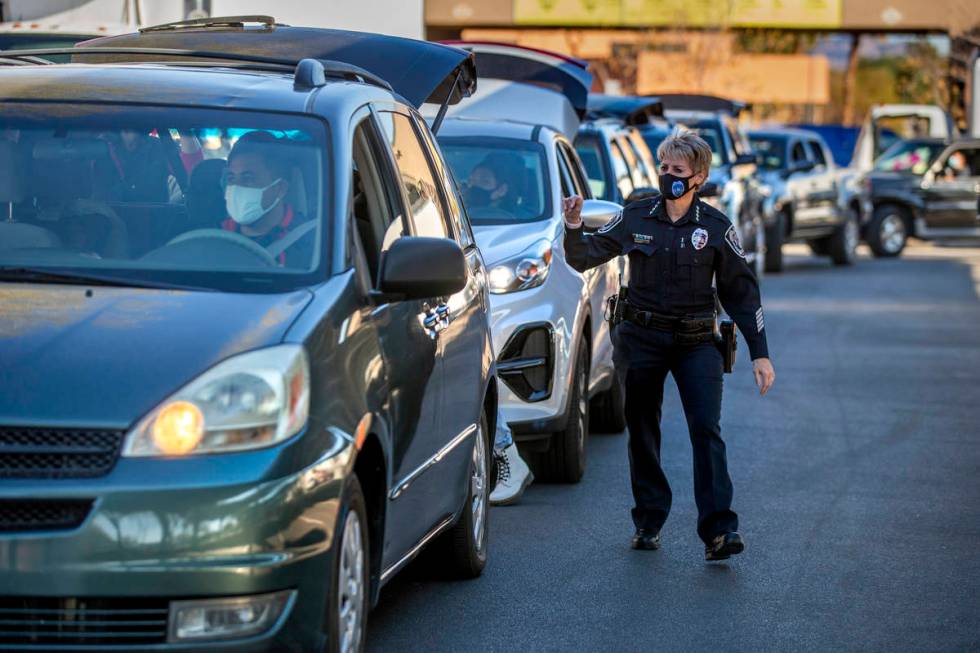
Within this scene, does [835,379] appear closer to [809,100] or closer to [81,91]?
[81,91]

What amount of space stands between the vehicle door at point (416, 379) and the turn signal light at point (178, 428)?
1.03 metres

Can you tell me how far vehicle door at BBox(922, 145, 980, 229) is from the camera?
31.5 metres

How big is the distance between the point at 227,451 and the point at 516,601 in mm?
2630

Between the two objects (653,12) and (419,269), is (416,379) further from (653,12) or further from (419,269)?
(653,12)

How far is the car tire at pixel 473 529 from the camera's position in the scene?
7137 mm

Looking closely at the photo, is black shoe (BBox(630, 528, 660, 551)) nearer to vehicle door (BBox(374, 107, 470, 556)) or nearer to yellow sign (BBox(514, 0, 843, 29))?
vehicle door (BBox(374, 107, 470, 556))

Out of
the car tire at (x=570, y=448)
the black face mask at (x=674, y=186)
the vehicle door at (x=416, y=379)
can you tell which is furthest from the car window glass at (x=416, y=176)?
the car tire at (x=570, y=448)

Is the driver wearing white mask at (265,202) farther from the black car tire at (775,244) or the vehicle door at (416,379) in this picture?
the black car tire at (775,244)

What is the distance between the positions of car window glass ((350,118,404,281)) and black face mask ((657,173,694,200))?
1.82 meters

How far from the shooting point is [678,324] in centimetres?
784

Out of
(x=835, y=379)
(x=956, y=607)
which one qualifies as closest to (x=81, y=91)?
(x=956, y=607)

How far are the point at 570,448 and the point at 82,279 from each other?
4.78 meters

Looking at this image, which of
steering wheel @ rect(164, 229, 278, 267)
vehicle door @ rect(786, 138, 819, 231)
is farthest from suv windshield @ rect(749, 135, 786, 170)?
steering wheel @ rect(164, 229, 278, 267)

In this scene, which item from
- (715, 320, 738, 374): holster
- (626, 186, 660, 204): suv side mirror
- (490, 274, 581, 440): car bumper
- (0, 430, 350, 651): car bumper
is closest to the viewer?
(0, 430, 350, 651): car bumper
